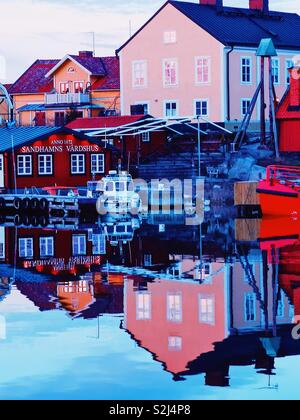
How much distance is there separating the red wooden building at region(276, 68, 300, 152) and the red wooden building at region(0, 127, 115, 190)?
8.84 meters

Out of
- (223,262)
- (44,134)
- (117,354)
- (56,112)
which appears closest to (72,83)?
(56,112)

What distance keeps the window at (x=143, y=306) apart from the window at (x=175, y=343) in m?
2.14

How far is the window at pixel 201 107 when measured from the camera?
6650 centimetres

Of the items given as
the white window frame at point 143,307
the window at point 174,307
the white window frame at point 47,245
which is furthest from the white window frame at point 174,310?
the white window frame at point 47,245

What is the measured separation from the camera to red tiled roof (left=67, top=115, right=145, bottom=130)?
61.8m

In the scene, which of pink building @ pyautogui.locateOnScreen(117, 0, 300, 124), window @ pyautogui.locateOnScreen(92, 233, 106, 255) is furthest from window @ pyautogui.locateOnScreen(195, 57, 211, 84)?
window @ pyautogui.locateOnScreen(92, 233, 106, 255)

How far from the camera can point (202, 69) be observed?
2630 inches

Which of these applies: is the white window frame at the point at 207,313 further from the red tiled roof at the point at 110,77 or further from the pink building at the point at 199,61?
the red tiled roof at the point at 110,77

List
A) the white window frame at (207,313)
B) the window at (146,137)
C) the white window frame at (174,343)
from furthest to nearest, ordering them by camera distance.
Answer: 1. the window at (146,137)
2. the white window frame at (207,313)
3. the white window frame at (174,343)

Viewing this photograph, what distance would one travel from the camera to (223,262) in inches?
1136

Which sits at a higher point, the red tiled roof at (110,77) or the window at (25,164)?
the red tiled roof at (110,77)

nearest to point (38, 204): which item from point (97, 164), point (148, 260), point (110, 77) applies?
point (97, 164)

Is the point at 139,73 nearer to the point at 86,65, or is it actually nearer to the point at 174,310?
the point at 86,65
